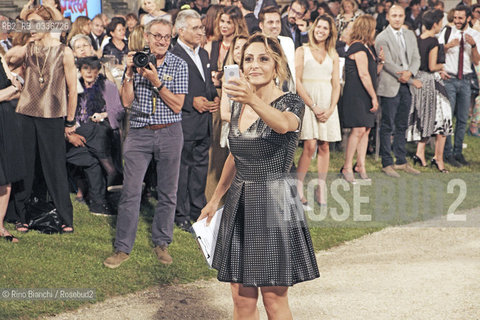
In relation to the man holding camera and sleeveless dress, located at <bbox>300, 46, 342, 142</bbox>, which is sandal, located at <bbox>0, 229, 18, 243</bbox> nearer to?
the man holding camera

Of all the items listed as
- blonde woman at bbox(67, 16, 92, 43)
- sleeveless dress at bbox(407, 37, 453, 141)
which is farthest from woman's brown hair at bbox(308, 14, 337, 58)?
blonde woman at bbox(67, 16, 92, 43)

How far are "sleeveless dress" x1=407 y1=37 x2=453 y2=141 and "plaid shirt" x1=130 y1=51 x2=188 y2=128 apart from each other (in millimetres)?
5634

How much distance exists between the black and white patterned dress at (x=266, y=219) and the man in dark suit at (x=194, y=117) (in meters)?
3.53

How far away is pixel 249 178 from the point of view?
14.8ft

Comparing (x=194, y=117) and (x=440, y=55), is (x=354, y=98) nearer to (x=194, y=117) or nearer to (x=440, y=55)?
(x=440, y=55)

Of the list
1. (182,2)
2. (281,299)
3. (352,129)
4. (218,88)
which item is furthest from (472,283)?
(182,2)

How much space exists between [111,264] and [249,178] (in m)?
2.72

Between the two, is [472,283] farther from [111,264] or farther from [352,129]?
[352,129]

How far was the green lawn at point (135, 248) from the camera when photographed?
6352 millimetres

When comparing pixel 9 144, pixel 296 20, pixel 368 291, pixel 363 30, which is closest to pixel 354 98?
pixel 363 30

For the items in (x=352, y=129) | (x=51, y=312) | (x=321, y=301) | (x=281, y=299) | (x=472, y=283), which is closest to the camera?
(x=281, y=299)

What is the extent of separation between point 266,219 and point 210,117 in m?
3.93

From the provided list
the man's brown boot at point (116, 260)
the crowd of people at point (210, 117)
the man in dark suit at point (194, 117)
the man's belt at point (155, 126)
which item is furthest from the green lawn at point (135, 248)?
the man's belt at point (155, 126)

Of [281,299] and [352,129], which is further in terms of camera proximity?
[352,129]
